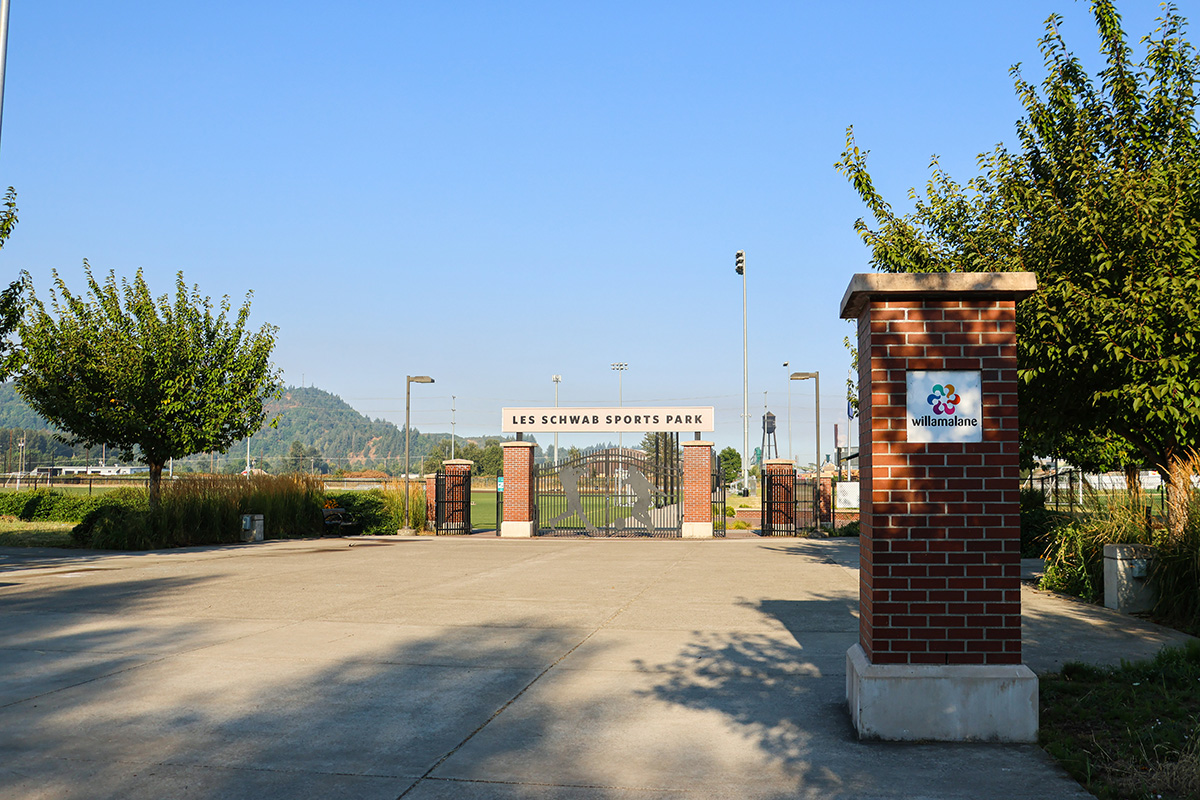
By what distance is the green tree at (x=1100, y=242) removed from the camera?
31.8 ft

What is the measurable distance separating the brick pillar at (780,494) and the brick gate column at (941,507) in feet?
74.0

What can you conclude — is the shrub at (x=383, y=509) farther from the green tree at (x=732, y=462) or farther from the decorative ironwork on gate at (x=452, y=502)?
the green tree at (x=732, y=462)

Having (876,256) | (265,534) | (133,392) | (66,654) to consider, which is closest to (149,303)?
(133,392)

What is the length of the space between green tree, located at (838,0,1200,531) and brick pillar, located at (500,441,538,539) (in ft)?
55.3

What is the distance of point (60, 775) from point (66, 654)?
3.91m

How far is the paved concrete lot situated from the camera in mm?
4852

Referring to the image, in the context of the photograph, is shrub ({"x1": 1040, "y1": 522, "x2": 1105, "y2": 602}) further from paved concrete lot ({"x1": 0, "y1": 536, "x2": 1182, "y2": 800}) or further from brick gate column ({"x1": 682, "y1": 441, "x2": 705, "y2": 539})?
brick gate column ({"x1": 682, "y1": 441, "x2": 705, "y2": 539})

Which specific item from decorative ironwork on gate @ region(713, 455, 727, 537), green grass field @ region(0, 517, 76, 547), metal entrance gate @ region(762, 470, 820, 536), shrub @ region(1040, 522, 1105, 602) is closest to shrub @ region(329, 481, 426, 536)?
green grass field @ region(0, 517, 76, 547)

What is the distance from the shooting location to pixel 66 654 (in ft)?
26.8

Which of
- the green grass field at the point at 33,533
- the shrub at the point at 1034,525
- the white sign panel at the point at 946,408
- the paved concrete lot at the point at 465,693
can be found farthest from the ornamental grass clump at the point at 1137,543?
the green grass field at the point at 33,533

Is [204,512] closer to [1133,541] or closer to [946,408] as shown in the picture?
[1133,541]

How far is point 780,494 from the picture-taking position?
94.1ft

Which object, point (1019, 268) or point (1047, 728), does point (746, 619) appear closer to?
point (1047, 728)

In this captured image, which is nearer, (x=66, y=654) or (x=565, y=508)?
(x=66, y=654)
